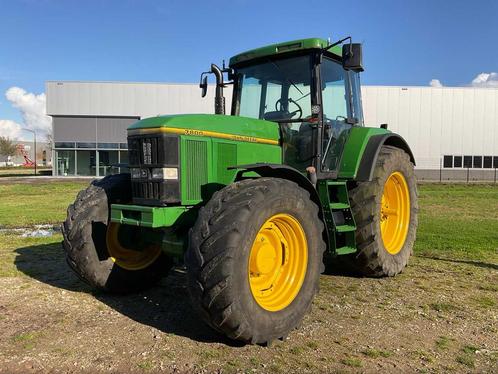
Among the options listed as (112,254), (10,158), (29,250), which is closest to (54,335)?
(112,254)

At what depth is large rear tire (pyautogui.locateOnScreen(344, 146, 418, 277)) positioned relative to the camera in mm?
5764

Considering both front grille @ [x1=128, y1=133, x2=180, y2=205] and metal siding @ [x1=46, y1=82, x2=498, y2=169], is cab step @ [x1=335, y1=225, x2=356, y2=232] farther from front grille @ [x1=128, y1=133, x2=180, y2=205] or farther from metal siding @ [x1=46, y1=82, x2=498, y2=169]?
metal siding @ [x1=46, y1=82, x2=498, y2=169]

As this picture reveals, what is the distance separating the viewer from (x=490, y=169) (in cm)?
3612

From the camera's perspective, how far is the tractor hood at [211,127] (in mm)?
4363

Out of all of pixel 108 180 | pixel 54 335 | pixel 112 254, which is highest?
pixel 108 180

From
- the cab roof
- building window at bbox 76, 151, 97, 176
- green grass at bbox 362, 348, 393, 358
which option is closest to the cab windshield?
the cab roof

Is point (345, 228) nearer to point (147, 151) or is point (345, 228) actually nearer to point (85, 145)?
point (147, 151)

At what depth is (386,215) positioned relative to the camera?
6742mm

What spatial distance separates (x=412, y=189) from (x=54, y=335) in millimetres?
5087

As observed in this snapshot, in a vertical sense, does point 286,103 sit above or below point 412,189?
above

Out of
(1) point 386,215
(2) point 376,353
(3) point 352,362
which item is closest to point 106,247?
(3) point 352,362

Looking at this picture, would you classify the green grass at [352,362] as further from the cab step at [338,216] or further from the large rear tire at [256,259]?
the cab step at [338,216]

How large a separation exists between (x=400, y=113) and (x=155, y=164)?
33939 mm

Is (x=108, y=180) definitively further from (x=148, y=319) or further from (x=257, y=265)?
(x=257, y=265)
